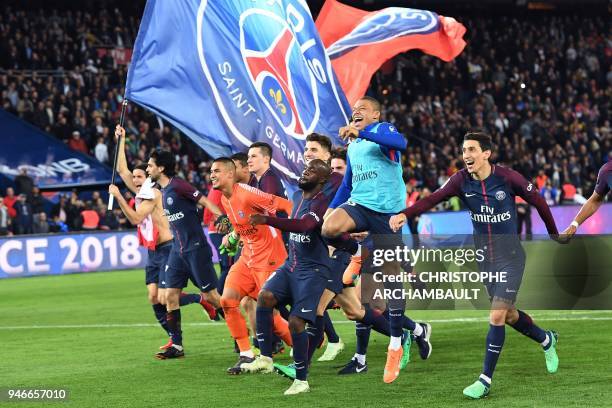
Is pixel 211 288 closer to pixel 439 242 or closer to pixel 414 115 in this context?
pixel 439 242

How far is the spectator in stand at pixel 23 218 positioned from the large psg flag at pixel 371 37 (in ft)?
33.4

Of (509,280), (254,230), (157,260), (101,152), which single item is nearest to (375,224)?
(509,280)

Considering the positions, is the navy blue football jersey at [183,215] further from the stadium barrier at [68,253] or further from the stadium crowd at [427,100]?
the stadium crowd at [427,100]

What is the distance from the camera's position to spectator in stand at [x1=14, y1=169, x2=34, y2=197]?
1049 inches

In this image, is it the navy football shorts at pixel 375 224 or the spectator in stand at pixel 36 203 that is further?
the spectator in stand at pixel 36 203

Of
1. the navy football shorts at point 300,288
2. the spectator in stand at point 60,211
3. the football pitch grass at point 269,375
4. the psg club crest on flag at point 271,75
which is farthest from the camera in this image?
the spectator in stand at point 60,211

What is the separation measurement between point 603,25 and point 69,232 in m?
28.4

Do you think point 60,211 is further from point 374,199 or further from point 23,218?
point 374,199

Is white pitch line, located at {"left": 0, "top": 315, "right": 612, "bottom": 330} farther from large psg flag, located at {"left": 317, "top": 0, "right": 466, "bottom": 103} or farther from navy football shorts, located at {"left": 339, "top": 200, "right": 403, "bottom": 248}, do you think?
navy football shorts, located at {"left": 339, "top": 200, "right": 403, "bottom": 248}

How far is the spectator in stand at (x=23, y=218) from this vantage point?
83.3 feet

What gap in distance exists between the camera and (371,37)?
57.7 feet

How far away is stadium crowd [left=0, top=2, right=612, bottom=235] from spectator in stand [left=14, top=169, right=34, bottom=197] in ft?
0.27

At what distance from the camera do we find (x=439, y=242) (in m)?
10.5

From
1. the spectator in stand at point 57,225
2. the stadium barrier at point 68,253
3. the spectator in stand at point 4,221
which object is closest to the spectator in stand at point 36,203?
the spectator in stand at point 57,225
